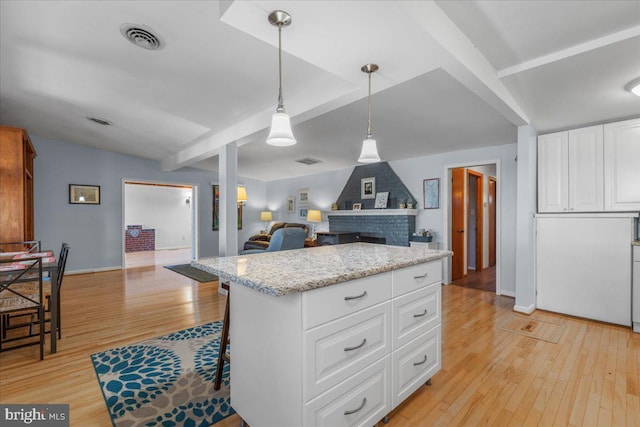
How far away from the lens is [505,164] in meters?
4.22

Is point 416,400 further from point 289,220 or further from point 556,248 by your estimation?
point 289,220

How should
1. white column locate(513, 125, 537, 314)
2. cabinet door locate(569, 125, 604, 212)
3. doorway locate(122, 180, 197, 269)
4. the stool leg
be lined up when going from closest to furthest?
the stool leg, cabinet door locate(569, 125, 604, 212), white column locate(513, 125, 537, 314), doorway locate(122, 180, 197, 269)

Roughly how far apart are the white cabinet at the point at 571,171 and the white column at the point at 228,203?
3905 mm

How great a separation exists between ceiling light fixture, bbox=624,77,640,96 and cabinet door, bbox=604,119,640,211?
2.33 feet

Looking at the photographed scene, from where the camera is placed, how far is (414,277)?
1.80 meters

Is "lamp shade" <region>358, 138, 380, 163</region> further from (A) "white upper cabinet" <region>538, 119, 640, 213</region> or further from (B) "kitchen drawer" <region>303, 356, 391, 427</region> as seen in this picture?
(A) "white upper cabinet" <region>538, 119, 640, 213</region>

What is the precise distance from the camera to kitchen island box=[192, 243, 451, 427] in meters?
1.23

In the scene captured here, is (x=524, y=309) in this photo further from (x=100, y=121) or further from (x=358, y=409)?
(x=100, y=121)

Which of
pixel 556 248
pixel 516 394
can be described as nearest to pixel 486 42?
pixel 516 394

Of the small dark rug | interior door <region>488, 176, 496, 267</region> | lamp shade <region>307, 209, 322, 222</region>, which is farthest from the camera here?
lamp shade <region>307, 209, 322, 222</region>

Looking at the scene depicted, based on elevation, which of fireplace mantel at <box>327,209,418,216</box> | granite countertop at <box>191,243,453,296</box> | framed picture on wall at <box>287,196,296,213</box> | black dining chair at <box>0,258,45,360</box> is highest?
framed picture on wall at <box>287,196,296,213</box>

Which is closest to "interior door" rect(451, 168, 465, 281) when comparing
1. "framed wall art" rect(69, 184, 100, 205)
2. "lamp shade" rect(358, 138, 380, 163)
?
"lamp shade" rect(358, 138, 380, 163)

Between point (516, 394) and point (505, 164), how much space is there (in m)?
3.26

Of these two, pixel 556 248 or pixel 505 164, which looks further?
pixel 505 164
